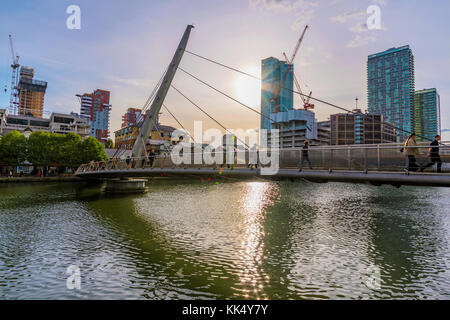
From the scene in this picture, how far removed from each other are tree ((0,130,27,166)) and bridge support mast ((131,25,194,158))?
40.0 meters

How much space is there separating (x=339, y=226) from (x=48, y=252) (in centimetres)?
1852

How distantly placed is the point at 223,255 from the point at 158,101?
79.9ft

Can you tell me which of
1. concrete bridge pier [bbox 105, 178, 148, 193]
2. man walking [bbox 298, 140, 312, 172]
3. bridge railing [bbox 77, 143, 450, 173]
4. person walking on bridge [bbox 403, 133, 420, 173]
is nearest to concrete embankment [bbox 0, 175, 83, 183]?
concrete bridge pier [bbox 105, 178, 148, 193]

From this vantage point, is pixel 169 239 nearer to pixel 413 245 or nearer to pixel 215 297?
pixel 215 297

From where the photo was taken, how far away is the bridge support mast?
103 feet

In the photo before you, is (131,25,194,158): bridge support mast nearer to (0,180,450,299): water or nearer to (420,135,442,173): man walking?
(0,180,450,299): water

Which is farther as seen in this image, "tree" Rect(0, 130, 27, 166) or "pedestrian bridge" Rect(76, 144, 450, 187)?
"tree" Rect(0, 130, 27, 166)

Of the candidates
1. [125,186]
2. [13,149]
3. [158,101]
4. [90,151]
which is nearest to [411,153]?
[158,101]

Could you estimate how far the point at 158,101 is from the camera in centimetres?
3222

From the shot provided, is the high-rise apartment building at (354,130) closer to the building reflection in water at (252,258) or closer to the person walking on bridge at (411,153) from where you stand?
the building reflection in water at (252,258)

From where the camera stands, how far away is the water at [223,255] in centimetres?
922

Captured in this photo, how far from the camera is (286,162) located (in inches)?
631
